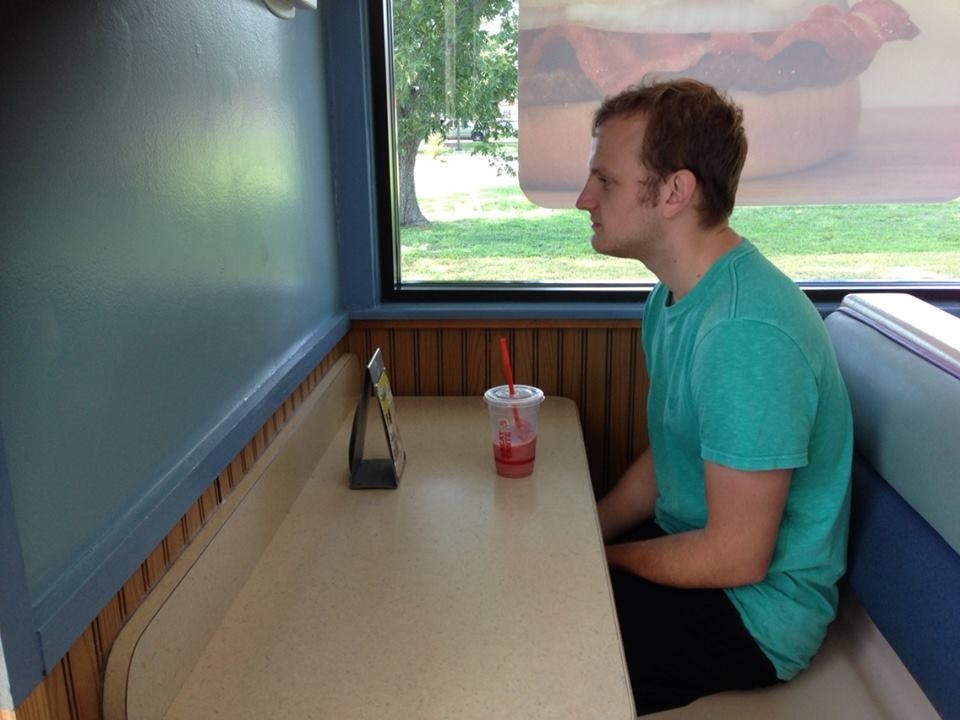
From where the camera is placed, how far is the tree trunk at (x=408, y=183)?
2.09m

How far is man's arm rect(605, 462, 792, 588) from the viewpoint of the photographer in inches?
49.3

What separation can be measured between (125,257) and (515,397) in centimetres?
80

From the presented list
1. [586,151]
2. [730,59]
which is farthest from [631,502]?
[730,59]

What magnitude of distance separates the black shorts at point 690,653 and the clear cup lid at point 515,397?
429 mm

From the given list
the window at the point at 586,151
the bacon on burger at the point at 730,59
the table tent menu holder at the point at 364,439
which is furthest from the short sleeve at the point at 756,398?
the bacon on burger at the point at 730,59

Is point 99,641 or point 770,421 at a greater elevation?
point 770,421

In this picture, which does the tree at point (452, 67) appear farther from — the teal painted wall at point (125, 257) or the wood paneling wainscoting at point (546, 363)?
the teal painted wall at point (125, 257)

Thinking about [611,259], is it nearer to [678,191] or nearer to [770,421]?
[678,191]

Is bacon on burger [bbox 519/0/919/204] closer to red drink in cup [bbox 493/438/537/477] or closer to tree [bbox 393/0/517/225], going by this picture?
tree [bbox 393/0/517/225]

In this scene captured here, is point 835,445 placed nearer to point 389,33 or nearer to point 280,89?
point 280,89

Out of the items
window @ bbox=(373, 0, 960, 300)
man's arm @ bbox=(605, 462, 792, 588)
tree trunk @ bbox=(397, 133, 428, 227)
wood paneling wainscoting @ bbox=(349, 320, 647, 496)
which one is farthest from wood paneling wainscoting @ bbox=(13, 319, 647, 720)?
man's arm @ bbox=(605, 462, 792, 588)

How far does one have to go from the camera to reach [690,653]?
1.35m

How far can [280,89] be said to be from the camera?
5.09 ft

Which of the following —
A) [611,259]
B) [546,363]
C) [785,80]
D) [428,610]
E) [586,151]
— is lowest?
[428,610]
